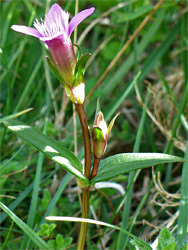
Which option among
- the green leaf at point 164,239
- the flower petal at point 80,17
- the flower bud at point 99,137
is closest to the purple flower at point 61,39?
the flower petal at point 80,17

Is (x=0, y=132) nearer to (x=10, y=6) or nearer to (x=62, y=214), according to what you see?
(x=62, y=214)

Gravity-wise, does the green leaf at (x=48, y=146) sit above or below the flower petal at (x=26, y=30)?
below

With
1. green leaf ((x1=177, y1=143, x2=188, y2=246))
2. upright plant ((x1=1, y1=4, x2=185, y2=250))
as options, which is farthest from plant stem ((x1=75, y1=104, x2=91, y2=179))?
green leaf ((x1=177, y1=143, x2=188, y2=246))

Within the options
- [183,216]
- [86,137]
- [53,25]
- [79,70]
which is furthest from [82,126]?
[183,216]

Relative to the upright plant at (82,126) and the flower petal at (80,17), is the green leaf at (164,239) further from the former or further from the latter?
the flower petal at (80,17)

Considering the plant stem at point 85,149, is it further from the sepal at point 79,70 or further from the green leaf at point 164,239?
the green leaf at point 164,239

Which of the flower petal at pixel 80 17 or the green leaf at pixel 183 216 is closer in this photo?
the flower petal at pixel 80 17

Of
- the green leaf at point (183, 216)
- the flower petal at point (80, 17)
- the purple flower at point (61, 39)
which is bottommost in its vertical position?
the green leaf at point (183, 216)

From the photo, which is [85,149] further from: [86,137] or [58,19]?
[58,19]

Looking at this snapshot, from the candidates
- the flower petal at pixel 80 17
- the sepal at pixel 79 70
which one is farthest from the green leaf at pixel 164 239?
the flower petal at pixel 80 17
